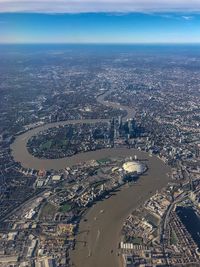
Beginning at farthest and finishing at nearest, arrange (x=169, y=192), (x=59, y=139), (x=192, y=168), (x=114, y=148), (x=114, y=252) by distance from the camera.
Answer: (x=59, y=139)
(x=114, y=148)
(x=192, y=168)
(x=169, y=192)
(x=114, y=252)

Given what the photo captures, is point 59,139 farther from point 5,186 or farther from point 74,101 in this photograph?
point 74,101

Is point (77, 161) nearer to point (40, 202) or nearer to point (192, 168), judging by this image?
point (40, 202)

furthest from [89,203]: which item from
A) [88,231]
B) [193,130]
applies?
[193,130]

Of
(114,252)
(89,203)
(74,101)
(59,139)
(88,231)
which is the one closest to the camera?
(114,252)

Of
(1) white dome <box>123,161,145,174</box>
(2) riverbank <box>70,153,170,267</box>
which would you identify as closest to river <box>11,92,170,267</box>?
(2) riverbank <box>70,153,170,267</box>

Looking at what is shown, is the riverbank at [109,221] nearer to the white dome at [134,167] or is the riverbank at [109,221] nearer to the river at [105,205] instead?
the river at [105,205]

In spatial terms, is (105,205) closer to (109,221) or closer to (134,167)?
(109,221)

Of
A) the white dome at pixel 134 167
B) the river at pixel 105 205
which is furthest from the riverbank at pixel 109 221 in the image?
the white dome at pixel 134 167

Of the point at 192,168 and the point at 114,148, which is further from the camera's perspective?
the point at 114,148
